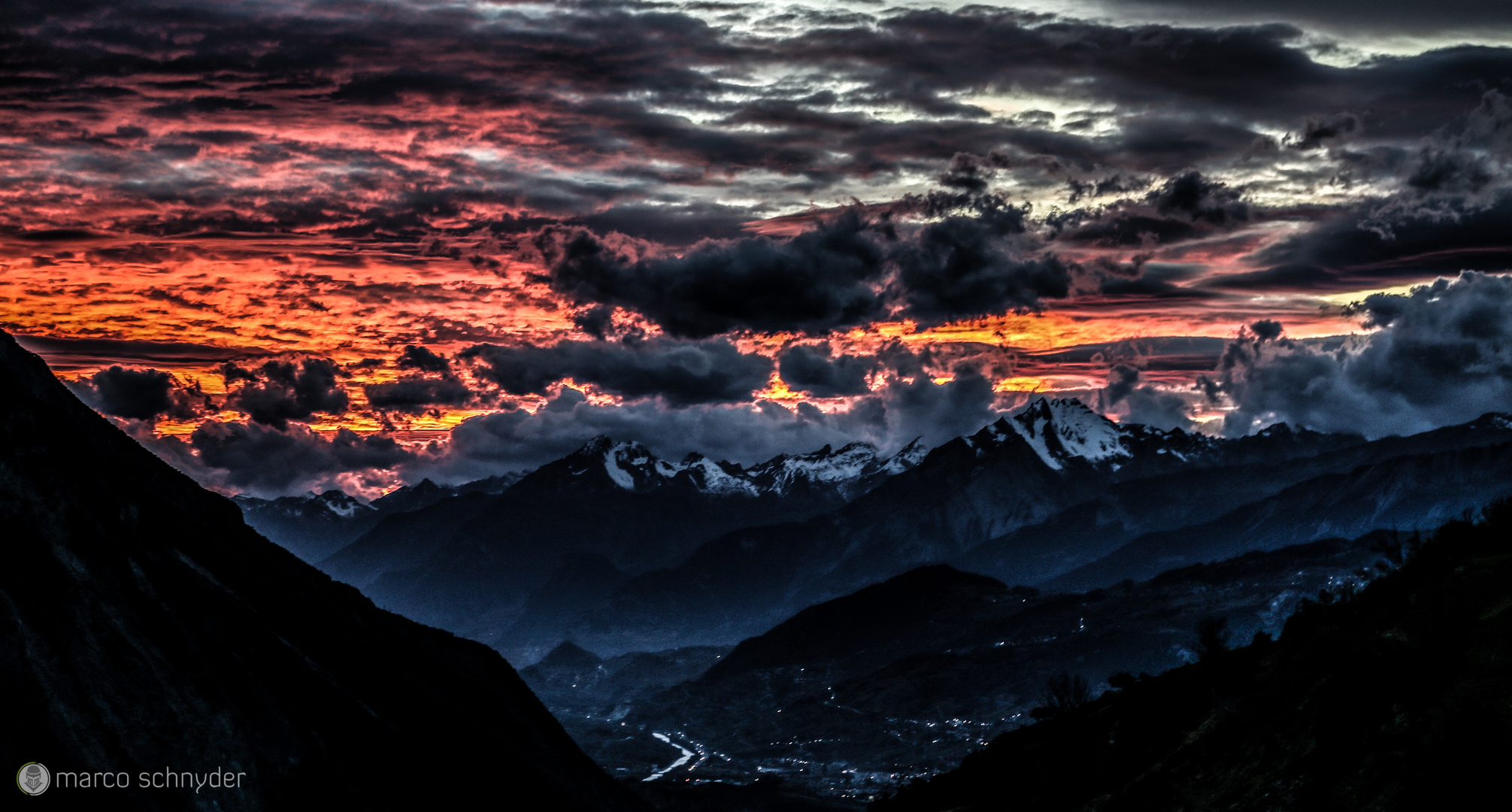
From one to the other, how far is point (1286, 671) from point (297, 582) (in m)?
157

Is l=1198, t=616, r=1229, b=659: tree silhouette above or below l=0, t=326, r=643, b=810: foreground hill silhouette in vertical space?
above

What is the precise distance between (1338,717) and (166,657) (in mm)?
98270

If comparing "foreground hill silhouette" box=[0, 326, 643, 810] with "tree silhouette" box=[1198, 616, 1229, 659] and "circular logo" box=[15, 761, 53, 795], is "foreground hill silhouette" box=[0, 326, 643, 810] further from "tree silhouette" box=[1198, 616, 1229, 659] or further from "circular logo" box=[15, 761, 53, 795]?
"tree silhouette" box=[1198, 616, 1229, 659]

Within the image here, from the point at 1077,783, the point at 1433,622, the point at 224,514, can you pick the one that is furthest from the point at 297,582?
the point at 1433,622

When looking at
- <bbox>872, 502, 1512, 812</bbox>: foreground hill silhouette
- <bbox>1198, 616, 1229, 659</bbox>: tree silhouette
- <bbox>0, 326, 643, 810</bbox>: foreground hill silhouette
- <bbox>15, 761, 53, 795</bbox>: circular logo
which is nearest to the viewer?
<bbox>872, 502, 1512, 812</bbox>: foreground hill silhouette

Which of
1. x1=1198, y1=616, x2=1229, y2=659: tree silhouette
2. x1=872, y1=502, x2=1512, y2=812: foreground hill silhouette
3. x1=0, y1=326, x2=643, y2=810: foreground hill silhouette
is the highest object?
x1=872, y1=502, x2=1512, y2=812: foreground hill silhouette

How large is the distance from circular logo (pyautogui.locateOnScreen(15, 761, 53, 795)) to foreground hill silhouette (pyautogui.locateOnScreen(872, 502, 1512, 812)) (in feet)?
220

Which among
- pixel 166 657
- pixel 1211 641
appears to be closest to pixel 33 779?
pixel 166 657

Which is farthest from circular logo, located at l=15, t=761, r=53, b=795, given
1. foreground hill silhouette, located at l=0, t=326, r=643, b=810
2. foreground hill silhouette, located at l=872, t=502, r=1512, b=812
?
foreground hill silhouette, located at l=872, t=502, r=1512, b=812

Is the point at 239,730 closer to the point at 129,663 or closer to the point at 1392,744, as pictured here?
the point at 129,663

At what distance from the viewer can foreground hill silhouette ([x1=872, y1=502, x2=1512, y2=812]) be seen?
29.0 meters

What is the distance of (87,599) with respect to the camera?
3824 inches

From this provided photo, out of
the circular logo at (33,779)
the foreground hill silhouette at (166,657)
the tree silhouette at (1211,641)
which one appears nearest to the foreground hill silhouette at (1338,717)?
the tree silhouette at (1211,641)

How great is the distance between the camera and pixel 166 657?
330ft
